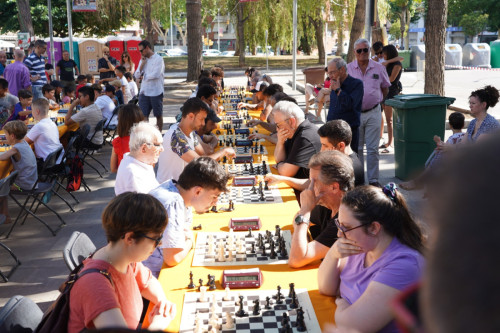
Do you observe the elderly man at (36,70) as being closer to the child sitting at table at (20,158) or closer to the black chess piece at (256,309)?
the child sitting at table at (20,158)

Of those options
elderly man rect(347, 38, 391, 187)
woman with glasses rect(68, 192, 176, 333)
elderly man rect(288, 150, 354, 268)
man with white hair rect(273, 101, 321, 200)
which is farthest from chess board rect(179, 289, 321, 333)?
elderly man rect(347, 38, 391, 187)

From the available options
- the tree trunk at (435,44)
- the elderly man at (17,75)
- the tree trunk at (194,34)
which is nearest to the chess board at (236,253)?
the tree trunk at (435,44)

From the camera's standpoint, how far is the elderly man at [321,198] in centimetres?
326

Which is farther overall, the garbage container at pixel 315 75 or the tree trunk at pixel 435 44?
the garbage container at pixel 315 75

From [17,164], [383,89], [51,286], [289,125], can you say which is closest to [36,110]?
[17,164]

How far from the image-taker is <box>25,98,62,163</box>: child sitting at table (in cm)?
720

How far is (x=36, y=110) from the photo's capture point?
291 inches

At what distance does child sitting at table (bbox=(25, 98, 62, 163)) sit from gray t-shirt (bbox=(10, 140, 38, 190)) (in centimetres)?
78

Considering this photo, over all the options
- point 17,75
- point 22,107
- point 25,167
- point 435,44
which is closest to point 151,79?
point 22,107

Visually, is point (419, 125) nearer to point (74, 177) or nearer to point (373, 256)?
point (74, 177)

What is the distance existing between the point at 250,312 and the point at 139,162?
84.3 inches

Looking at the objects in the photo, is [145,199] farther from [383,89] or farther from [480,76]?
[480,76]

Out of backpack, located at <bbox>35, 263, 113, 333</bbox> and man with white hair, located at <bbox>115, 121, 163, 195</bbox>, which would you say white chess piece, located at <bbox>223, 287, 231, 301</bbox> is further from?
man with white hair, located at <bbox>115, 121, 163, 195</bbox>

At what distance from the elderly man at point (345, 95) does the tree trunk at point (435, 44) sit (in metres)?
4.54
